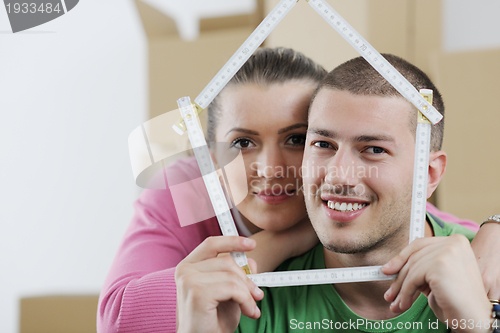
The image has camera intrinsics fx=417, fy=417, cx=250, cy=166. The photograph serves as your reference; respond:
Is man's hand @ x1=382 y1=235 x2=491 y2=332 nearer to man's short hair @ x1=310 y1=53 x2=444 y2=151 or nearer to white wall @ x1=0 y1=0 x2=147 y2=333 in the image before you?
man's short hair @ x1=310 y1=53 x2=444 y2=151

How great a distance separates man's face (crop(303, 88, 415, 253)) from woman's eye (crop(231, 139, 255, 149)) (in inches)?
6.4

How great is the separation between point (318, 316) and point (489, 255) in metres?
0.35

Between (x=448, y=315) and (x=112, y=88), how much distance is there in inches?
50.9

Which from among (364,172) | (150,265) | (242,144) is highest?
(242,144)

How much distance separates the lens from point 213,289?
671mm

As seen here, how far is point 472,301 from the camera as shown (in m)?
0.66

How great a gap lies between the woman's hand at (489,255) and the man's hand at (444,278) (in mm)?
79

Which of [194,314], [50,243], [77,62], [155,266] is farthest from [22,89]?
[194,314]

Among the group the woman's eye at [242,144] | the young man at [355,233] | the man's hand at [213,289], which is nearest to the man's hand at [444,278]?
the young man at [355,233]

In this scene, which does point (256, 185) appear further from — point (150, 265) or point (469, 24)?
point (469, 24)

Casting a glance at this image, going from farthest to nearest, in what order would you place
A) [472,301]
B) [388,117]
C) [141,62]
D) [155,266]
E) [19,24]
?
[141,62] < [19,24] < [155,266] < [388,117] < [472,301]

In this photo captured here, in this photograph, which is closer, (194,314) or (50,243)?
(194,314)

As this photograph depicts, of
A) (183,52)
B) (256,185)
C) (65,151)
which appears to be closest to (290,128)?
(256,185)

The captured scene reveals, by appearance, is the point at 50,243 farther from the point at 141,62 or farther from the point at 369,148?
the point at 369,148
